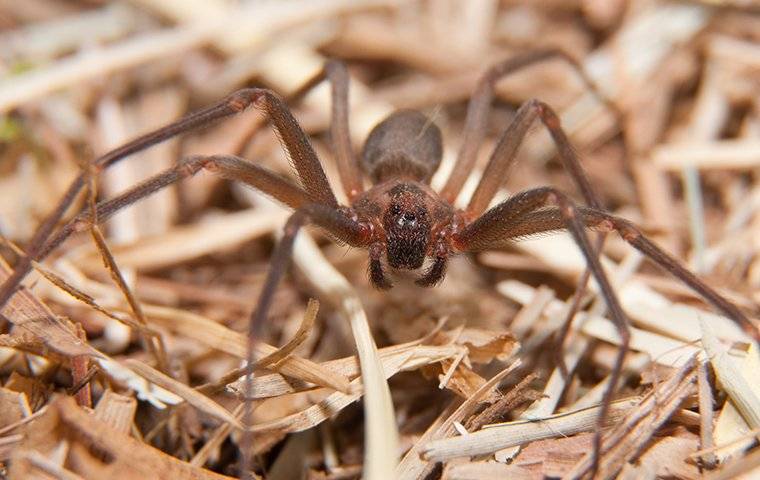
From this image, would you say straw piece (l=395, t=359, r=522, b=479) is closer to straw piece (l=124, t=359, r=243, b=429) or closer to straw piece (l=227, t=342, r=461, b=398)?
straw piece (l=227, t=342, r=461, b=398)

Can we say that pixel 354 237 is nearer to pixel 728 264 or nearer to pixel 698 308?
pixel 698 308

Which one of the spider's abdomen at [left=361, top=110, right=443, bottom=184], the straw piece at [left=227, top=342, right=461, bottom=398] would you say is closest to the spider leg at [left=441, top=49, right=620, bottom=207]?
the spider's abdomen at [left=361, top=110, right=443, bottom=184]

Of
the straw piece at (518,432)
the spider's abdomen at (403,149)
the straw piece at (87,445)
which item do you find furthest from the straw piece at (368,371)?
the straw piece at (87,445)

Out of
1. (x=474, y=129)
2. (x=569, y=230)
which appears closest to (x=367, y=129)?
(x=474, y=129)

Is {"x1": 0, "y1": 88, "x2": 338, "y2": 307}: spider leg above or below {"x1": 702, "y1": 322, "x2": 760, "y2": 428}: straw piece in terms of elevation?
above

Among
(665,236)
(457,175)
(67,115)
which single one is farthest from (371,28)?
(665,236)

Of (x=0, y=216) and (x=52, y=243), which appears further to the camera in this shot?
(x=0, y=216)
